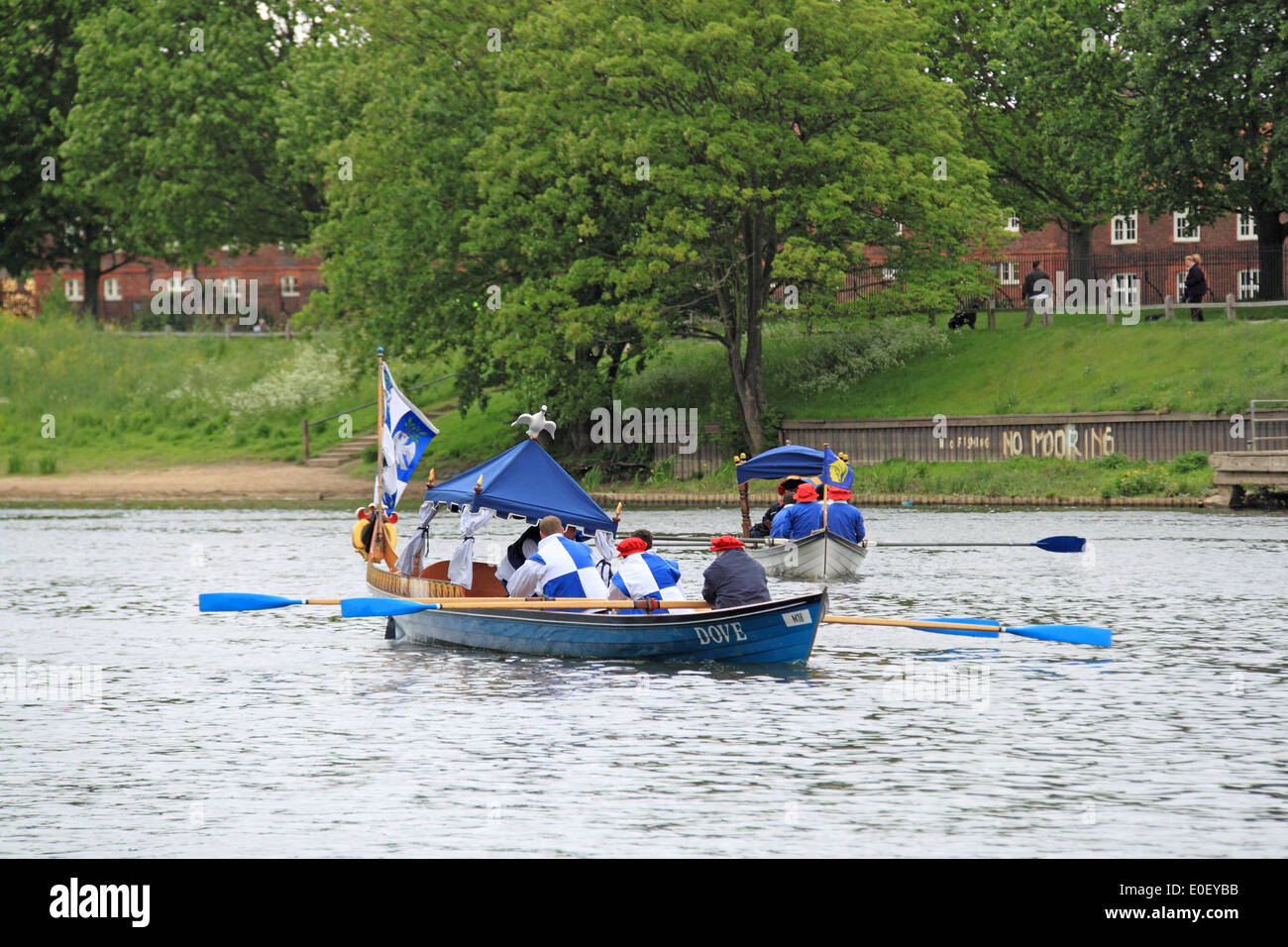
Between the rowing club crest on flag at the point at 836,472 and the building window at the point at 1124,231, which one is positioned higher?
the building window at the point at 1124,231

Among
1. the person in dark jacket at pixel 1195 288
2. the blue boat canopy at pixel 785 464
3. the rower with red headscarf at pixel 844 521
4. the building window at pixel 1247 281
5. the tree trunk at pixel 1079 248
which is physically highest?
the tree trunk at pixel 1079 248

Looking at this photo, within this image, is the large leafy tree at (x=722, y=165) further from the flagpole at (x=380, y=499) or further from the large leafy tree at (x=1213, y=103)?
the flagpole at (x=380, y=499)

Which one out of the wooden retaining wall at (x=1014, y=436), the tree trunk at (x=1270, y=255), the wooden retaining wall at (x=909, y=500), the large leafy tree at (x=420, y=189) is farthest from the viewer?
the tree trunk at (x=1270, y=255)

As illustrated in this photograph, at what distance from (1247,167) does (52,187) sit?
54.2 meters

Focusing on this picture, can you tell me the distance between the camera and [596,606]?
927 inches

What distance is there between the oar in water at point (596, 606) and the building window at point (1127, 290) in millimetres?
47404

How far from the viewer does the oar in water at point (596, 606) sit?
21953mm

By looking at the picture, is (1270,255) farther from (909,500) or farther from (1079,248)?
(909,500)

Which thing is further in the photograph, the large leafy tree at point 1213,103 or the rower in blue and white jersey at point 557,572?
the large leafy tree at point 1213,103

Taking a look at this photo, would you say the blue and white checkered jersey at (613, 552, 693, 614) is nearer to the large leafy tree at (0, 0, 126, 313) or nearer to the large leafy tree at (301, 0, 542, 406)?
the large leafy tree at (301, 0, 542, 406)

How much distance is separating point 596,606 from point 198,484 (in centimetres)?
4589

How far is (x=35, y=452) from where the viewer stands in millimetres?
70562

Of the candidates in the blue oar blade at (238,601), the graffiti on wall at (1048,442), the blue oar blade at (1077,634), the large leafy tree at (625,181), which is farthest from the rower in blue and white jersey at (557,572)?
the large leafy tree at (625,181)

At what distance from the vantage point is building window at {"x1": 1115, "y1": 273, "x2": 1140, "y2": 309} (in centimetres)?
6894
